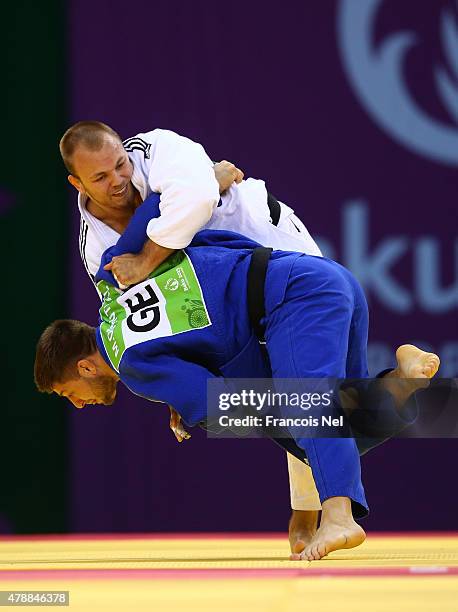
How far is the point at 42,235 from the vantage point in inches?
213

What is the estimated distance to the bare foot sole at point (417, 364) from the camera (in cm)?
308

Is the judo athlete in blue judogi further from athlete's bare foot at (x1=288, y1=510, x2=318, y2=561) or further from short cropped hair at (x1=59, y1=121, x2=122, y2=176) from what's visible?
athlete's bare foot at (x1=288, y1=510, x2=318, y2=561)

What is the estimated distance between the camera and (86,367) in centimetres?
324

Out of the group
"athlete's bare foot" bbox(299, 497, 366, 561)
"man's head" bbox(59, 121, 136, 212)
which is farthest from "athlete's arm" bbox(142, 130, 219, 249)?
"athlete's bare foot" bbox(299, 497, 366, 561)

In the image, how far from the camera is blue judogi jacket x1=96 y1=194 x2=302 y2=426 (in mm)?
2920

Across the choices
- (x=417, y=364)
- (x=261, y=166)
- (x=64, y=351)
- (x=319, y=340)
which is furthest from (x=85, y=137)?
(x=261, y=166)

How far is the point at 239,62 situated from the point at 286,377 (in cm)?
274

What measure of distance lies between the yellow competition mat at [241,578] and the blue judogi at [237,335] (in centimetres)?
30

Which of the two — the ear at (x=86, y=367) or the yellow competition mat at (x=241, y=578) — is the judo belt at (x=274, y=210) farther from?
the yellow competition mat at (x=241, y=578)

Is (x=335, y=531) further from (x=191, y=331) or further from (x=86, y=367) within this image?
(x=86, y=367)

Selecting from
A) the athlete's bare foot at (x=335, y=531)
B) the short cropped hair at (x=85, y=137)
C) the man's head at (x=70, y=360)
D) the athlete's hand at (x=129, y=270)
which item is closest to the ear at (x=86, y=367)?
the man's head at (x=70, y=360)

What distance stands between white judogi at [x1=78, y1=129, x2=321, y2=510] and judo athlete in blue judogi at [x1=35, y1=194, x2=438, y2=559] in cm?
8

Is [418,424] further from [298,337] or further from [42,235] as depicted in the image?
[42,235]

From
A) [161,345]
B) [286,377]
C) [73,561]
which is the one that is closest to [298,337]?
[286,377]
